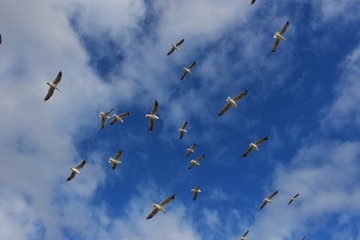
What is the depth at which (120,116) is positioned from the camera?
57969 millimetres

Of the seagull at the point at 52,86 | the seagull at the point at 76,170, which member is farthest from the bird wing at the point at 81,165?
the seagull at the point at 52,86

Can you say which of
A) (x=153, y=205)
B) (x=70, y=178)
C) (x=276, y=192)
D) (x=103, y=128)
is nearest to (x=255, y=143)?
(x=276, y=192)

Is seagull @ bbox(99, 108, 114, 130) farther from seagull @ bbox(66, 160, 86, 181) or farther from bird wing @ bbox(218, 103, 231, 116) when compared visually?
bird wing @ bbox(218, 103, 231, 116)

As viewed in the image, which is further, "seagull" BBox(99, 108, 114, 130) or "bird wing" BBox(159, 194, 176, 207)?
"seagull" BBox(99, 108, 114, 130)

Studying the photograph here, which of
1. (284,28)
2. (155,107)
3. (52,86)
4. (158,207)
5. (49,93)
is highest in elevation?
(284,28)

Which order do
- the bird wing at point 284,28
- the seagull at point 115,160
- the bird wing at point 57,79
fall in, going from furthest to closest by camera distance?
the seagull at point 115,160
the bird wing at point 57,79
the bird wing at point 284,28

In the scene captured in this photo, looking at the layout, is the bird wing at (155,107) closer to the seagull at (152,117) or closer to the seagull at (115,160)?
the seagull at (152,117)

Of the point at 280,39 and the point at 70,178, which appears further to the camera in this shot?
the point at 70,178

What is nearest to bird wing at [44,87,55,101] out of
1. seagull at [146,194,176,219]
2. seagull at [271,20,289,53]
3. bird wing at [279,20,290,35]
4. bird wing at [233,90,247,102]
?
seagull at [146,194,176,219]

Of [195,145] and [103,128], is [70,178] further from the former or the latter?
[195,145]

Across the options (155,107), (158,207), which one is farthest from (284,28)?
(158,207)

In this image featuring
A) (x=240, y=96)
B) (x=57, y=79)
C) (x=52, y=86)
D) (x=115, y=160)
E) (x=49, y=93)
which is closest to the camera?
(x=240, y=96)

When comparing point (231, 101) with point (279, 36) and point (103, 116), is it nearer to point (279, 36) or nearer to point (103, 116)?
point (279, 36)

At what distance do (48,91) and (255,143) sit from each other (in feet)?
72.4
